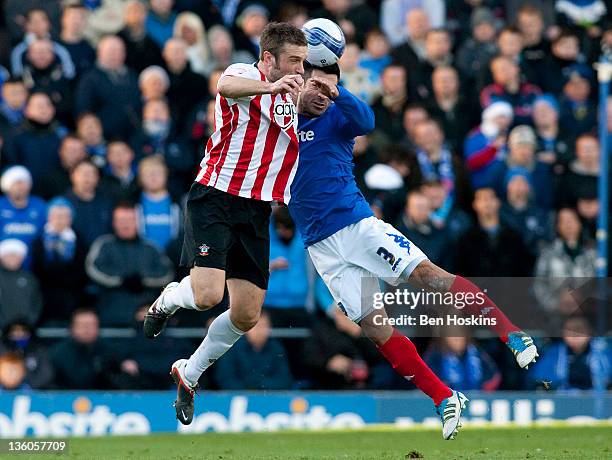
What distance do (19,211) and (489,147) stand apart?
532 cm

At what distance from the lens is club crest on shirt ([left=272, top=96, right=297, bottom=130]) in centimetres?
1062

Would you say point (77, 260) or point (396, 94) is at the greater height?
point (396, 94)

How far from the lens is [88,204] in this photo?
15547mm

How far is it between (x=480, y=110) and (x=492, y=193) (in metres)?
1.73

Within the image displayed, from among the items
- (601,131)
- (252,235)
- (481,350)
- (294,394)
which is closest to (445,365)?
(481,350)

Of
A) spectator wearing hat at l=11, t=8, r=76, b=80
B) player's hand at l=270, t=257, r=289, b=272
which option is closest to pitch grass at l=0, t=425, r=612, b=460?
player's hand at l=270, t=257, r=289, b=272

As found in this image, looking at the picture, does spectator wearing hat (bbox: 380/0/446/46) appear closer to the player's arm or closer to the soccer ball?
the soccer ball

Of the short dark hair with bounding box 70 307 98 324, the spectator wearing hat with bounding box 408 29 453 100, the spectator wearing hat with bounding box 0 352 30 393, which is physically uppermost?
the spectator wearing hat with bounding box 408 29 453 100

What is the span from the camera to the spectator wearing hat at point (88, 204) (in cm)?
1549

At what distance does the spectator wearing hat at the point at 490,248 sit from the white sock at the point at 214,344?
16.1 ft

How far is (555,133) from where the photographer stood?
17.2m

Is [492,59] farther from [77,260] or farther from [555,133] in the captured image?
[77,260]

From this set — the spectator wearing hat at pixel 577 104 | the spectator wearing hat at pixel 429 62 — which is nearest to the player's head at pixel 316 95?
the spectator wearing hat at pixel 429 62

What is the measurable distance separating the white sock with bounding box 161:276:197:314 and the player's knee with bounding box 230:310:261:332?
1.10ft
